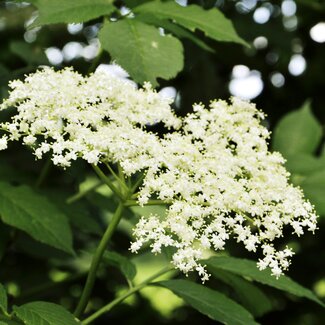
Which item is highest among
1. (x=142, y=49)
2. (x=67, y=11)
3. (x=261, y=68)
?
(x=67, y=11)

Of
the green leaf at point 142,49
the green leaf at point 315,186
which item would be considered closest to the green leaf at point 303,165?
the green leaf at point 315,186

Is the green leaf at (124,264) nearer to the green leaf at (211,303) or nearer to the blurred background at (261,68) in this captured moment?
the green leaf at (211,303)

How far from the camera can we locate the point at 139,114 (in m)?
2.60

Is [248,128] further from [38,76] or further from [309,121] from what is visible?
[309,121]

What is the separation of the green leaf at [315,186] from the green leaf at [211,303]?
1.05 metres

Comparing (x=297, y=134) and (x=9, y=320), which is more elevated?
(x=9, y=320)

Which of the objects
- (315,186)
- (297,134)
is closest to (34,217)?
(315,186)

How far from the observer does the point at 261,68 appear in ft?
17.8

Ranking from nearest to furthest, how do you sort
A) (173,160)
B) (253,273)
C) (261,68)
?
1. (173,160)
2. (253,273)
3. (261,68)

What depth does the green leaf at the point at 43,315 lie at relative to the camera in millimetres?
2234

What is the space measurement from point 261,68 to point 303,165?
1866mm

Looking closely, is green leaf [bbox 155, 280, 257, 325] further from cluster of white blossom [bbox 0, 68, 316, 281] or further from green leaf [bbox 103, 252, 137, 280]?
cluster of white blossom [bbox 0, 68, 316, 281]

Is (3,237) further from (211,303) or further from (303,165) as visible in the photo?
(303,165)

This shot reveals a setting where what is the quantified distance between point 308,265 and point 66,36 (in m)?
2.68
